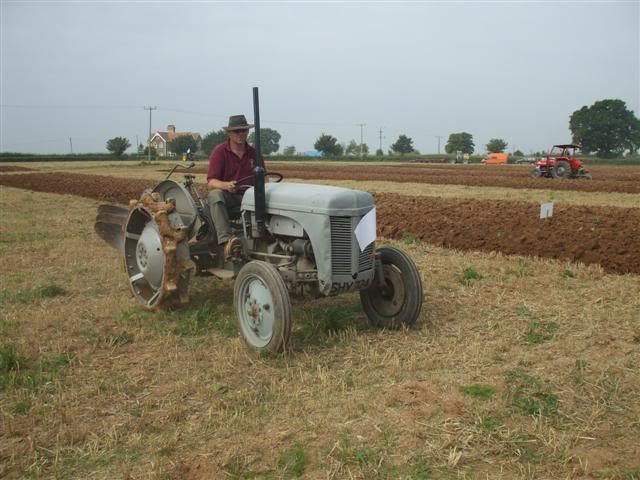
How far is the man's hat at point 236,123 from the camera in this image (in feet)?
17.3

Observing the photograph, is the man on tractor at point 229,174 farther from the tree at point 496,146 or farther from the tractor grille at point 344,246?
the tree at point 496,146

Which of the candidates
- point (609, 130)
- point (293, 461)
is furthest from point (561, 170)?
point (609, 130)

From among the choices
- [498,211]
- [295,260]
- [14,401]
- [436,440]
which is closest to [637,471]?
[436,440]

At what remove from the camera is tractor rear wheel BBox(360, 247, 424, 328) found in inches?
191

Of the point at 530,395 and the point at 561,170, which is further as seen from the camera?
the point at 561,170

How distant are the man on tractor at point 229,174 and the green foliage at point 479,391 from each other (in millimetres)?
2324

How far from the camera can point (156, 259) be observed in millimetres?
5469

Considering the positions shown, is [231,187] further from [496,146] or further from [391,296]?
[496,146]

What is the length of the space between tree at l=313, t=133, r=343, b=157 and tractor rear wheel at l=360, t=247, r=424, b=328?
75556 millimetres

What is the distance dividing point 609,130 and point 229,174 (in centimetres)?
7484

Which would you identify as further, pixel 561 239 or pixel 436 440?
pixel 561 239

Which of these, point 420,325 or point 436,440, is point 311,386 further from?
point 420,325

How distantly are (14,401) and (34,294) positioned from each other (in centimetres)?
280

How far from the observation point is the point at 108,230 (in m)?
6.73
